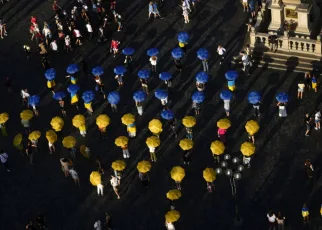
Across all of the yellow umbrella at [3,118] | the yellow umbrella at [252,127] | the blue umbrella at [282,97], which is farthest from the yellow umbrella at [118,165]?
the blue umbrella at [282,97]

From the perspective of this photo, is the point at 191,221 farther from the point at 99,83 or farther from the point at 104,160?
the point at 99,83

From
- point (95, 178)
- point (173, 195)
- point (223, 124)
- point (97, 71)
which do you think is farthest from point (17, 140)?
point (223, 124)

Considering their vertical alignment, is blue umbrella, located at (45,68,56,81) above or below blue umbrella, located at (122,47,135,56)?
above

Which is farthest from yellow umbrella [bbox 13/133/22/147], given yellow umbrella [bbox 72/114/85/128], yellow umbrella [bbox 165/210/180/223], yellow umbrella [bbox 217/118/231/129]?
yellow umbrella [bbox 217/118/231/129]

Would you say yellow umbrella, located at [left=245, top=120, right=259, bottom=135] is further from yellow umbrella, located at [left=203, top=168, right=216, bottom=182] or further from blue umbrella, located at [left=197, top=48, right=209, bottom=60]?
blue umbrella, located at [left=197, top=48, right=209, bottom=60]

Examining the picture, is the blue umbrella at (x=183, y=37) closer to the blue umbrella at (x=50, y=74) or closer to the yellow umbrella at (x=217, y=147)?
the blue umbrella at (x=50, y=74)

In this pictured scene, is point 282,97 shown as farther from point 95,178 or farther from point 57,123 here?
point 57,123
